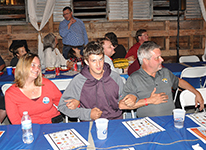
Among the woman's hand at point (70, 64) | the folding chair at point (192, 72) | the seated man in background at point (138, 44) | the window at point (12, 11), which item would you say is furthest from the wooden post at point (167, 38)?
the window at point (12, 11)

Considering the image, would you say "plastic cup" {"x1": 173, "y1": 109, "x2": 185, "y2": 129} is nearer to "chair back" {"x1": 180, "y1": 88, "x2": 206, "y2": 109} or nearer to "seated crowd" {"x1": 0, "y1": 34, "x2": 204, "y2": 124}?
"seated crowd" {"x1": 0, "y1": 34, "x2": 204, "y2": 124}

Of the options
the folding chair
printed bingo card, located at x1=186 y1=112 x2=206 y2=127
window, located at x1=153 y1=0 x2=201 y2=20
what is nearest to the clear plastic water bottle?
printed bingo card, located at x1=186 y1=112 x2=206 y2=127

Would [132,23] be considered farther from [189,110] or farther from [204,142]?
[204,142]

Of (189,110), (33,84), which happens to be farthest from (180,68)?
(33,84)

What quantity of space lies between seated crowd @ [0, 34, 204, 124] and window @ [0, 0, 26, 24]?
18.3 ft

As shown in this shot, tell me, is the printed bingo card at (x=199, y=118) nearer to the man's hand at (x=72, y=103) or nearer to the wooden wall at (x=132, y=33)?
the man's hand at (x=72, y=103)

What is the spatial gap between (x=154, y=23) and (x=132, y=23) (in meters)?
0.82

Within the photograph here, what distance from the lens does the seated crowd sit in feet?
7.89

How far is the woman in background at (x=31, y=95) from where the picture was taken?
238cm

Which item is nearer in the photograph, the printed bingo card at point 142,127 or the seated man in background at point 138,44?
the printed bingo card at point 142,127

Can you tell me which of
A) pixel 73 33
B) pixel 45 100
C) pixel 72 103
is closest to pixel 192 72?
pixel 72 103

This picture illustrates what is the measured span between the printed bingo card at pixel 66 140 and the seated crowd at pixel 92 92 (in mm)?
414

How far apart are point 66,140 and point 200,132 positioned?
3.60ft

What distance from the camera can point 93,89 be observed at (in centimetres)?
251
